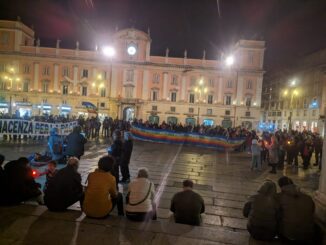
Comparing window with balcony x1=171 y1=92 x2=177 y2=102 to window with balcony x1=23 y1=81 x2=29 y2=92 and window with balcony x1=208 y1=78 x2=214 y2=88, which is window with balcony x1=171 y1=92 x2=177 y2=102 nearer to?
window with balcony x1=208 y1=78 x2=214 y2=88

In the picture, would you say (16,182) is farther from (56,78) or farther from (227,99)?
(227,99)

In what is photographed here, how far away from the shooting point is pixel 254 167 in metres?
12.4

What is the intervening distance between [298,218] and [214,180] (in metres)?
5.75

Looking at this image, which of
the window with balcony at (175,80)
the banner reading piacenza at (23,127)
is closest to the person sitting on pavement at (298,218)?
the banner reading piacenza at (23,127)

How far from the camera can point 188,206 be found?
4.78 m

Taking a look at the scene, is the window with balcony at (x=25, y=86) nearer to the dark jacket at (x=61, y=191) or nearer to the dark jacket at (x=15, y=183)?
the dark jacket at (x=15, y=183)

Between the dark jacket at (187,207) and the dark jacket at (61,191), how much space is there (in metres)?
1.85

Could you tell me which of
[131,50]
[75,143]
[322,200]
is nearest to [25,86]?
[131,50]

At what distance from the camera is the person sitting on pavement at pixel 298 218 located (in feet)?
13.4

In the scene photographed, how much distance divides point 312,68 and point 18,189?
5550cm

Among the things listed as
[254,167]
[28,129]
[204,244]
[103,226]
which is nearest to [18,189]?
[103,226]

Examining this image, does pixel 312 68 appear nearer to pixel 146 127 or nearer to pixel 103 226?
pixel 146 127

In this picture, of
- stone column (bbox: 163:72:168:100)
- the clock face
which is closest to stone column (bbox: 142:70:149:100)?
stone column (bbox: 163:72:168:100)

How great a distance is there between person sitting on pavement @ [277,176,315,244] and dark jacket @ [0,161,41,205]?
4.53 m
